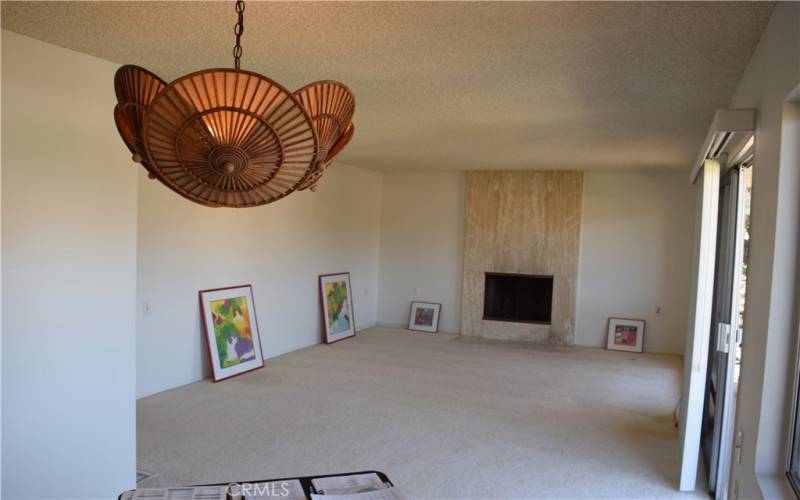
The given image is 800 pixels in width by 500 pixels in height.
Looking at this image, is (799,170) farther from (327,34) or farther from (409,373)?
(409,373)

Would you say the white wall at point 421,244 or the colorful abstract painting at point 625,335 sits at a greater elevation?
the white wall at point 421,244

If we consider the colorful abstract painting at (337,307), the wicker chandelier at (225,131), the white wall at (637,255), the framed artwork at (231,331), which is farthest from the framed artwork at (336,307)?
the wicker chandelier at (225,131)

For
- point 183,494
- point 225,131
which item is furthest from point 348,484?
point 225,131

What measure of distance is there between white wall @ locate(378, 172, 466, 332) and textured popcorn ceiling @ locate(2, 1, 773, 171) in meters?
4.49

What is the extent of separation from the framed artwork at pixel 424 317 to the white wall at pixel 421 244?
0.10 metres

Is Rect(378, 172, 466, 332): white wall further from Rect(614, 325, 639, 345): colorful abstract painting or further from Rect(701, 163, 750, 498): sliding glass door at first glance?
Rect(701, 163, 750, 498): sliding glass door

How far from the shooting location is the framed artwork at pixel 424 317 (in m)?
9.23

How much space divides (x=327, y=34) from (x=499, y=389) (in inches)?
171

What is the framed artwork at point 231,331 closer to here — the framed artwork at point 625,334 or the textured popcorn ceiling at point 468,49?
the textured popcorn ceiling at point 468,49

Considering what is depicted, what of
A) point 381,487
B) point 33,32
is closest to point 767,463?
point 381,487

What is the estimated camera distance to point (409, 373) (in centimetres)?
657

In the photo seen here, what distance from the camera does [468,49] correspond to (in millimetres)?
2859

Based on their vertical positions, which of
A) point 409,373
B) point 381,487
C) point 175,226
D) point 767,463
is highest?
point 175,226

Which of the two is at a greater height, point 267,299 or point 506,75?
point 506,75
